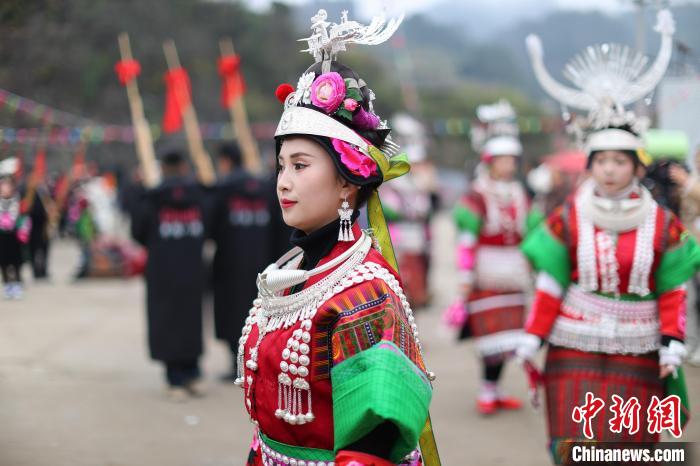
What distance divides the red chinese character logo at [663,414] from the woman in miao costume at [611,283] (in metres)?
0.03

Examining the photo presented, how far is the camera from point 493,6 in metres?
144

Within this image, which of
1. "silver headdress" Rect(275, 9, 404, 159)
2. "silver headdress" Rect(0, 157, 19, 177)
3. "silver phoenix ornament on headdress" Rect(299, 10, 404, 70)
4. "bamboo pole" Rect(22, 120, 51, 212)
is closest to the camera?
"silver headdress" Rect(275, 9, 404, 159)

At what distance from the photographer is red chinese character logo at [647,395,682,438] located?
4105 millimetres

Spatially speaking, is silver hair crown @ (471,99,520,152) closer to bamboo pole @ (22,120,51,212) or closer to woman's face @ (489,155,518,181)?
woman's face @ (489,155,518,181)

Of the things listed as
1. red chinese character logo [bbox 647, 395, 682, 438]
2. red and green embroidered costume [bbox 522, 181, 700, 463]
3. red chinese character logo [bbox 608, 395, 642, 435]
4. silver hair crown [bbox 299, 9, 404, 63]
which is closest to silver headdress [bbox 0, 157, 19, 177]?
silver hair crown [bbox 299, 9, 404, 63]

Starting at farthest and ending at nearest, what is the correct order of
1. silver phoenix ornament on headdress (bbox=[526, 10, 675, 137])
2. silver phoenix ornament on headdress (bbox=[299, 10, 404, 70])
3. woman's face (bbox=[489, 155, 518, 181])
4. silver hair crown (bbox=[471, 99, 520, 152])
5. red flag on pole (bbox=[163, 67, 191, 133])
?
red flag on pole (bbox=[163, 67, 191, 133]) → silver hair crown (bbox=[471, 99, 520, 152]) → woman's face (bbox=[489, 155, 518, 181]) → silver phoenix ornament on headdress (bbox=[526, 10, 675, 137]) → silver phoenix ornament on headdress (bbox=[299, 10, 404, 70])

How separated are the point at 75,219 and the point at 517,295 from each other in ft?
23.0

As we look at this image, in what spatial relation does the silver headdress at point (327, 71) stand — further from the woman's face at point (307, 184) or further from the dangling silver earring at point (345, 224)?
the dangling silver earring at point (345, 224)

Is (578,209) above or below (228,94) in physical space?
below

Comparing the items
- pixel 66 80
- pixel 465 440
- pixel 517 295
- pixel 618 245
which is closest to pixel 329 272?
pixel 618 245

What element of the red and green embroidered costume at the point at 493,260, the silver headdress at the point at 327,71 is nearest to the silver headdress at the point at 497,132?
the red and green embroidered costume at the point at 493,260

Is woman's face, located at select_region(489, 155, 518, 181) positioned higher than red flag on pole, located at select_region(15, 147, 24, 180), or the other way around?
red flag on pole, located at select_region(15, 147, 24, 180)

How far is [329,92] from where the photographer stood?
2482 mm

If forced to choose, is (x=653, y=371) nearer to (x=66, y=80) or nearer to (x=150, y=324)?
(x=150, y=324)
